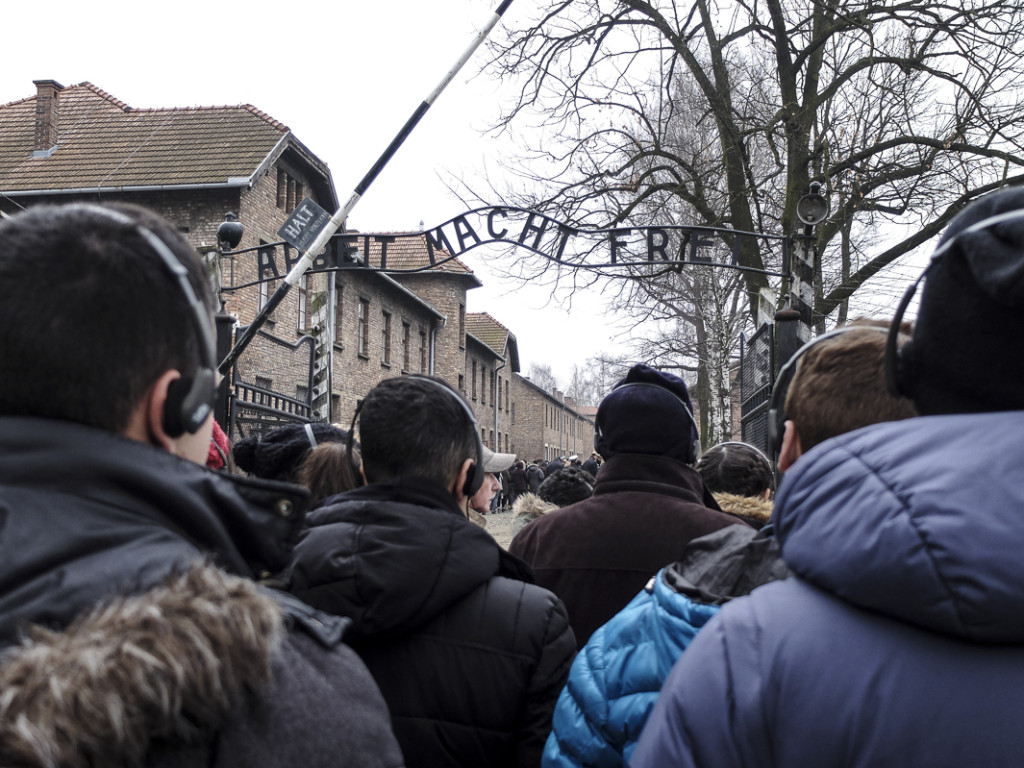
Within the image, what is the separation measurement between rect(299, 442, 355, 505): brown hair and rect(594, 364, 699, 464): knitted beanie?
37.3 inches

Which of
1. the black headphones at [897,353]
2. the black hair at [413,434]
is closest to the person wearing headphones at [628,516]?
the black hair at [413,434]

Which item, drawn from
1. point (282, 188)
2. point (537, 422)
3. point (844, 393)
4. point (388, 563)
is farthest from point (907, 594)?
point (537, 422)

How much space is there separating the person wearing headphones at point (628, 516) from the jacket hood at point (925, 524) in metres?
1.72

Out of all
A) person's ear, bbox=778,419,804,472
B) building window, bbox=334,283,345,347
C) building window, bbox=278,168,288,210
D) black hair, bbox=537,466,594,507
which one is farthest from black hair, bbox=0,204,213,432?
building window, bbox=334,283,345,347

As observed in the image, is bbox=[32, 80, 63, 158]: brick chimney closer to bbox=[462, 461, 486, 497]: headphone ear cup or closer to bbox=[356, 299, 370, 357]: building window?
bbox=[356, 299, 370, 357]: building window

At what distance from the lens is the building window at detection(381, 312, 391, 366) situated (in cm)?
2950

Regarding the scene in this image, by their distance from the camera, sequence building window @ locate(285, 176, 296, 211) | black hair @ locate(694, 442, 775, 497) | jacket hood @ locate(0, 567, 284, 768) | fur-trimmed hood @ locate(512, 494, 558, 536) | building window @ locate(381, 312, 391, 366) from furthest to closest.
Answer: building window @ locate(381, 312, 391, 366) → building window @ locate(285, 176, 296, 211) → fur-trimmed hood @ locate(512, 494, 558, 536) → black hair @ locate(694, 442, 775, 497) → jacket hood @ locate(0, 567, 284, 768)

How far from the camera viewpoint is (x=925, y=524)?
100cm

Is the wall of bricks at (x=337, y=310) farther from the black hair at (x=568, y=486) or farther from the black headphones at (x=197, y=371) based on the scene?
the black headphones at (x=197, y=371)

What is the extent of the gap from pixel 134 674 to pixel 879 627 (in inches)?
32.2

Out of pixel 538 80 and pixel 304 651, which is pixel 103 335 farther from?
pixel 538 80

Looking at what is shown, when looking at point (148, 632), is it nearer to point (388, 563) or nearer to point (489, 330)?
point (388, 563)

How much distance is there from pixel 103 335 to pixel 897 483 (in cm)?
93

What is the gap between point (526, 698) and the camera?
2.11 metres
